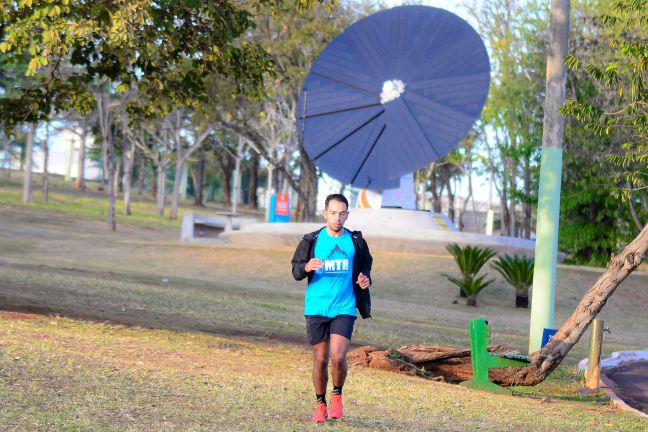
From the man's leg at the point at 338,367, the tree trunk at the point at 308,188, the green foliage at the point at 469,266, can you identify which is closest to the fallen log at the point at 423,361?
the man's leg at the point at 338,367

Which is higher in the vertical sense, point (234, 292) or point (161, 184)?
point (161, 184)

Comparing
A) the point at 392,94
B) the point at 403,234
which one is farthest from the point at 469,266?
the point at 392,94

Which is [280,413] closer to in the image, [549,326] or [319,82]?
[549,326]

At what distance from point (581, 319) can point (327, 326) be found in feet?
16.7

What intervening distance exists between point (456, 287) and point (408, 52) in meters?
10.0

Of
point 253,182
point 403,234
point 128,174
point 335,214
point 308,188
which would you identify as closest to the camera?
point 335,214

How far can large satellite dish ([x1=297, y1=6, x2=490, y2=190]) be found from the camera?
33906mm

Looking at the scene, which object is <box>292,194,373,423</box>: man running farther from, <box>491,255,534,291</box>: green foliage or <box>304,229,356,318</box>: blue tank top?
<box>491,255,534,291</box>: green foliage

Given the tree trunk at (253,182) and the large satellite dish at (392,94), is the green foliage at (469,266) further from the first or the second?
the tree trunk at (253,182)

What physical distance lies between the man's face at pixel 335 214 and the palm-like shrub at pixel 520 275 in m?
19.8

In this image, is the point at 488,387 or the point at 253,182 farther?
the point at 253,182

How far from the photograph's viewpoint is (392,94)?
115 ft

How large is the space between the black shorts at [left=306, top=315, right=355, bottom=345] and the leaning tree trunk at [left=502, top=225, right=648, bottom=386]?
4693 mm

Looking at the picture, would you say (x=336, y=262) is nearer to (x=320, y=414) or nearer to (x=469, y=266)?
(x=320, y=414)
